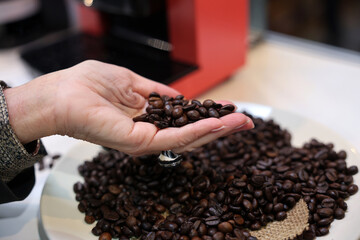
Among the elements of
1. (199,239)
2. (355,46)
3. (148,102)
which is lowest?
(355,46)

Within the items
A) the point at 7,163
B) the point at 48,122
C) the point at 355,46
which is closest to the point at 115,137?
the point at 48,122

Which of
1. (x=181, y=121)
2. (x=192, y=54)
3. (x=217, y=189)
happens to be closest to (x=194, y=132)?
(x=181, y=121)

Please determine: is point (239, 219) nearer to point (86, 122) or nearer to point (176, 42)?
point (86, 122)

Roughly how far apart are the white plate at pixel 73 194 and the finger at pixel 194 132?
266mm

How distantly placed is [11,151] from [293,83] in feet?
3.43

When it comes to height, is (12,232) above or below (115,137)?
below

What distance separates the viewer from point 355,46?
229 centimetres

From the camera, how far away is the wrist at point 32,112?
0.85 meters

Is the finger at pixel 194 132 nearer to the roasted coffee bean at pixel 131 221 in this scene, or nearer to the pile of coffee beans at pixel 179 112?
the pile of coffee beans at pixel 179 112

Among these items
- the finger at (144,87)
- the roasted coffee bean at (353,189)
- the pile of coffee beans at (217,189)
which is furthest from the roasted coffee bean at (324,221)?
the finger at (144,87)

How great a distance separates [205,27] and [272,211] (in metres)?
0.69

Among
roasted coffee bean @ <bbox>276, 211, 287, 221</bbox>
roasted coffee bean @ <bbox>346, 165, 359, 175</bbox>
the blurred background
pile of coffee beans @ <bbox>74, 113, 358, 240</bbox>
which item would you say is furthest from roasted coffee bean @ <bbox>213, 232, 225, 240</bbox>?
the blurred background

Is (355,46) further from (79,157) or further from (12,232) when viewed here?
(12,232)

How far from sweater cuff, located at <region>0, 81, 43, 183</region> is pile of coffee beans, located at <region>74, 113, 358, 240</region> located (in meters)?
0.16
